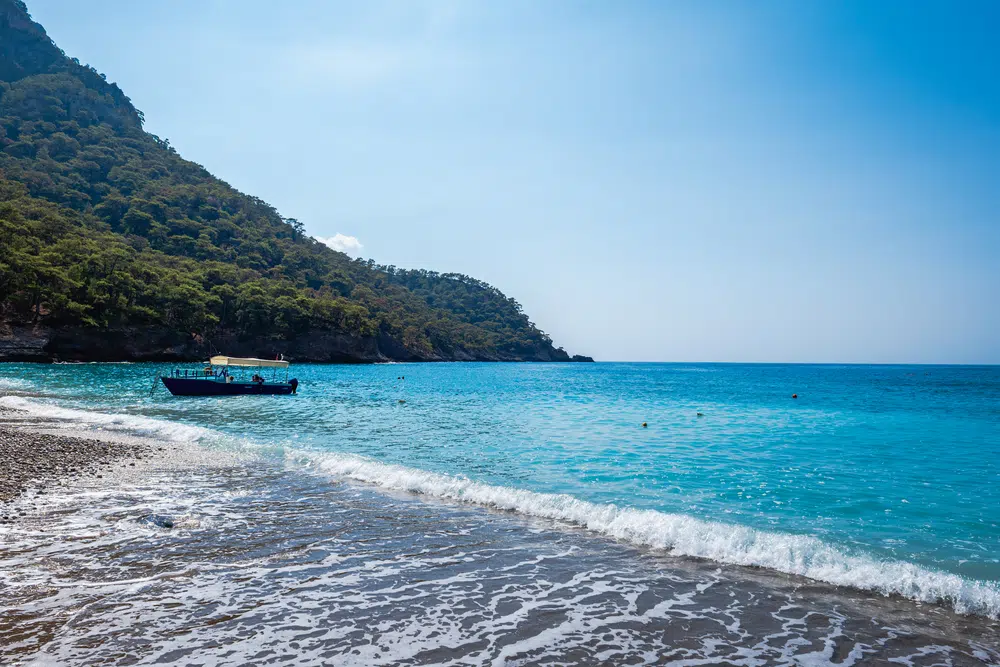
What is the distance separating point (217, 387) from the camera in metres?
44.1

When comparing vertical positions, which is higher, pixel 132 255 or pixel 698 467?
pixel 132 255

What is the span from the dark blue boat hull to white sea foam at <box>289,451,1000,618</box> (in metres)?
34.7

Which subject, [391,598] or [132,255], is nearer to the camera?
[391,598]

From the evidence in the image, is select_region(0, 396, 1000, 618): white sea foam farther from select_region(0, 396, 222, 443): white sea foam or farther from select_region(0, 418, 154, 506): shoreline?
select_region(0, 396, 222, 443): white sea foam

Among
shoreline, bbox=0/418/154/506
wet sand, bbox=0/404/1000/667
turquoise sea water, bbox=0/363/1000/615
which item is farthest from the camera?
shoreline, bbox=0/418/154/506

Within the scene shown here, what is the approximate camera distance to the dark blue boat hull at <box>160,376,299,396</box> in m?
42.3

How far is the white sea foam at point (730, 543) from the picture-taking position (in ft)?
26.1

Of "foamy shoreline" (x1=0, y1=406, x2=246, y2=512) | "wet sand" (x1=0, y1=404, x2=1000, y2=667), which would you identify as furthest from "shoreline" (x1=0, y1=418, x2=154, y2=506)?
"wet sand" (x1=0, y1=404, x2=1000, y2=667)

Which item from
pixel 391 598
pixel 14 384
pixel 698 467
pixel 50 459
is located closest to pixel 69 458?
pixel 50 459

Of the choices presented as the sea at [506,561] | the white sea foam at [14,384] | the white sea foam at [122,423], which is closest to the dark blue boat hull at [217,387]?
the white sea foam at [14,384]

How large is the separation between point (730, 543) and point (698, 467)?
8.64 meters

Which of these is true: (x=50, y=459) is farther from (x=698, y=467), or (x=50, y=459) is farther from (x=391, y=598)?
(x=698, y=467)

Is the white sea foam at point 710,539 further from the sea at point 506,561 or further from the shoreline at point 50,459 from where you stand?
the shoreline at point 50,459

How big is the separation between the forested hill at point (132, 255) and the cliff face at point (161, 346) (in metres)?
0.22
